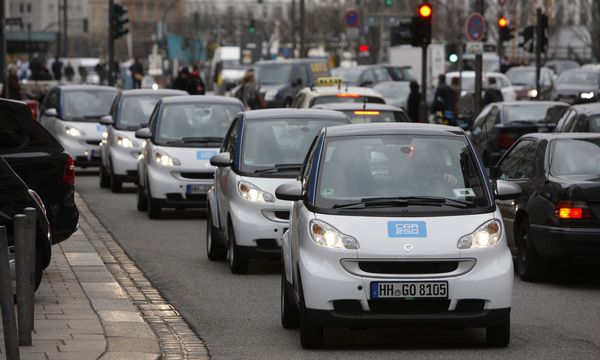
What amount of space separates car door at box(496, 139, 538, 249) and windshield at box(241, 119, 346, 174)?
6.12 ft

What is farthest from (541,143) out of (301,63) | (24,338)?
(301,63)

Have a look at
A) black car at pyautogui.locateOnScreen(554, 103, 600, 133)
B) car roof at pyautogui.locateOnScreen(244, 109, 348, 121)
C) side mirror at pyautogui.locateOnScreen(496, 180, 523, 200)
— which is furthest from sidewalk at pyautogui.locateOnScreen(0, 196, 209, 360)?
black car at pyautogui.locateOnScreen(554, 103, 600, 133)

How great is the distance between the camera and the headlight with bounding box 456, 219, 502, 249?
10.4m

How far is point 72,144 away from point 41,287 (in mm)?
16528

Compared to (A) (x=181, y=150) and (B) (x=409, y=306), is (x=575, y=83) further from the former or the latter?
(B) (x=409, y=306)

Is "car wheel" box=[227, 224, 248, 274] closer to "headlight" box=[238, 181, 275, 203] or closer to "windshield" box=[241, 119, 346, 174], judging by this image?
"headlight" box=[238, 181, 275, 203]

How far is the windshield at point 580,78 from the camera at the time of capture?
48.1 meters

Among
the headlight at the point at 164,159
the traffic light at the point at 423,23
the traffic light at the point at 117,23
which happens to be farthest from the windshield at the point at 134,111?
the traffic light at the point at 117,23

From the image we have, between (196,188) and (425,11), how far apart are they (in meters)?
13.0

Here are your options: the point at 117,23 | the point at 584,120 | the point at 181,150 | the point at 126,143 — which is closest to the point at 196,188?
the point at 181,150

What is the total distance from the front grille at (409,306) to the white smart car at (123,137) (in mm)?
16143

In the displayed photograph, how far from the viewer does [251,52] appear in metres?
75.8

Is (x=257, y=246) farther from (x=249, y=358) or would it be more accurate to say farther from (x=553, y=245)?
(x=249, y=358)

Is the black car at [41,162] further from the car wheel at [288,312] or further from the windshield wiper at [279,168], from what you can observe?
the car wheel at [288,312]
